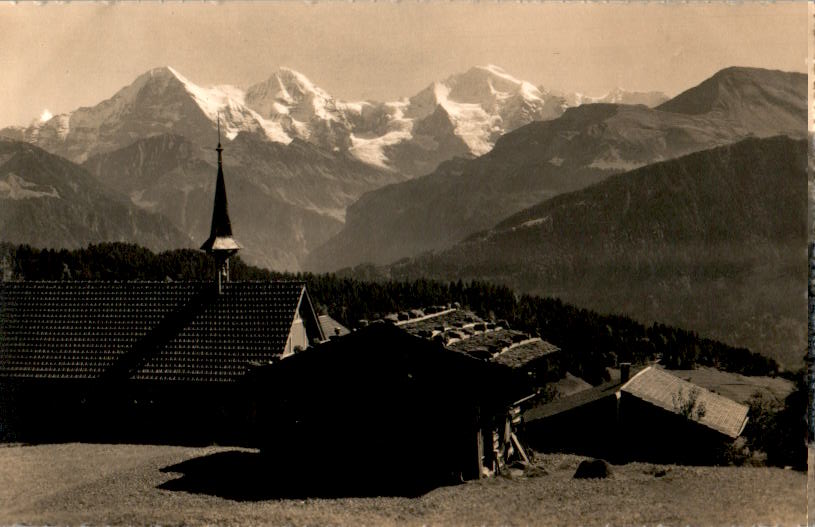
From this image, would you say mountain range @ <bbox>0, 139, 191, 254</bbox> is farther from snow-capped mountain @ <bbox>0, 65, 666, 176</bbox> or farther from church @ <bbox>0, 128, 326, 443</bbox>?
church @ <bbox>0, 128, 326, 443</bbox>

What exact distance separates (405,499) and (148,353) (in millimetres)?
18159

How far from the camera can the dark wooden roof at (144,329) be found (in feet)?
116

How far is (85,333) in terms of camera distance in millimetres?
37844

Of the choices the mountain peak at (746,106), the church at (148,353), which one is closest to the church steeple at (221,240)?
the church at (148,353)

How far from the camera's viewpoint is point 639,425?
39.3 m

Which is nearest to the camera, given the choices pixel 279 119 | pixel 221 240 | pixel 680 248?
pixel 221 240

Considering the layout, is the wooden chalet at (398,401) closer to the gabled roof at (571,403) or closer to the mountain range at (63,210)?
the gabled roof at (571,403)

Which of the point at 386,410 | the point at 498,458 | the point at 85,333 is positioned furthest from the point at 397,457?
the point at 85,333

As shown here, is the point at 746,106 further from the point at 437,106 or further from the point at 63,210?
the point at 63,210

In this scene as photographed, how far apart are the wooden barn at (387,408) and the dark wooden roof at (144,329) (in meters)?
9.11

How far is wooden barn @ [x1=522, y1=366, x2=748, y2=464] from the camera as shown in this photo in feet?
123

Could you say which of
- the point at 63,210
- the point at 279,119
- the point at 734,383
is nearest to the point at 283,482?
the point at 734,383

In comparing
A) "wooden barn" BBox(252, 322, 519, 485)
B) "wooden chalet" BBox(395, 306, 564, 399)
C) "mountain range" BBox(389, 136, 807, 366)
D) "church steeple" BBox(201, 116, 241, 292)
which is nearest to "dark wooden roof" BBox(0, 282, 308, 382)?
"church steeple" BBox(201, 116, 241, 292)

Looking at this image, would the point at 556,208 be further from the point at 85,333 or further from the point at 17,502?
the point at 17,502
